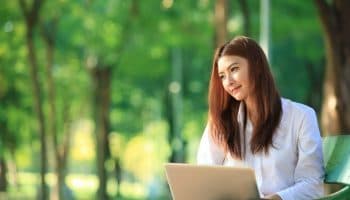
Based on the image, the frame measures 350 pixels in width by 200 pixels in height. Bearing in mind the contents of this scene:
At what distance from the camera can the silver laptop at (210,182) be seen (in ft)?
12.2

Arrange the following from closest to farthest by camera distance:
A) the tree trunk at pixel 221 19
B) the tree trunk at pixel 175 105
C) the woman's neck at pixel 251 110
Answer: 1. the woman's neck at pixel 251 110
2. the tree trunk at pixel 221 19
3. the tree trunk at pixel 175 105

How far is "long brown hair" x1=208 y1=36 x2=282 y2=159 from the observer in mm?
4125

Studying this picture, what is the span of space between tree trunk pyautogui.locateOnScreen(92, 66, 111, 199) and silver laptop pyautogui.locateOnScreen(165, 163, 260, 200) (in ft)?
69.5

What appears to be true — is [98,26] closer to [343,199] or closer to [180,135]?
[180,135]

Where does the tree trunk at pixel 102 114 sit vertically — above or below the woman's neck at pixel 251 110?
below

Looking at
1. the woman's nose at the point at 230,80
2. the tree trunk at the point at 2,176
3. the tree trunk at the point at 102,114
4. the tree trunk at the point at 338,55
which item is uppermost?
the woman's nose at the point at 230,80

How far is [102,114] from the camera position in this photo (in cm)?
2569

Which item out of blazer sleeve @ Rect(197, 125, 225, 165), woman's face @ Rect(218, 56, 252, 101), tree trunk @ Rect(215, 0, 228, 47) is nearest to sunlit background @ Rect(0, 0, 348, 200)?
tree trunk @ Rect(215, 0, 228, 47)

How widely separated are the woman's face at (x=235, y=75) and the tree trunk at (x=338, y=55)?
8926mm

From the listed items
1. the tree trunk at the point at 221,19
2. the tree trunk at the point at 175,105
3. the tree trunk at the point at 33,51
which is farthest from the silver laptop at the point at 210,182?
the tree trunk at the point at 175,105

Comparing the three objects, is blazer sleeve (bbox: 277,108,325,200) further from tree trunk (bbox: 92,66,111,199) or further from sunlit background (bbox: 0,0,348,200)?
tree trunk (bbox: 92,66,111,199)

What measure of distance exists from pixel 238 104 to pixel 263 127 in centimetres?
19

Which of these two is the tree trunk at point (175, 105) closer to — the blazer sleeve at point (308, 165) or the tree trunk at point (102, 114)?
the tree trunk at point (102, 114)

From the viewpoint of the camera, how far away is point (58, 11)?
22.7 meters
